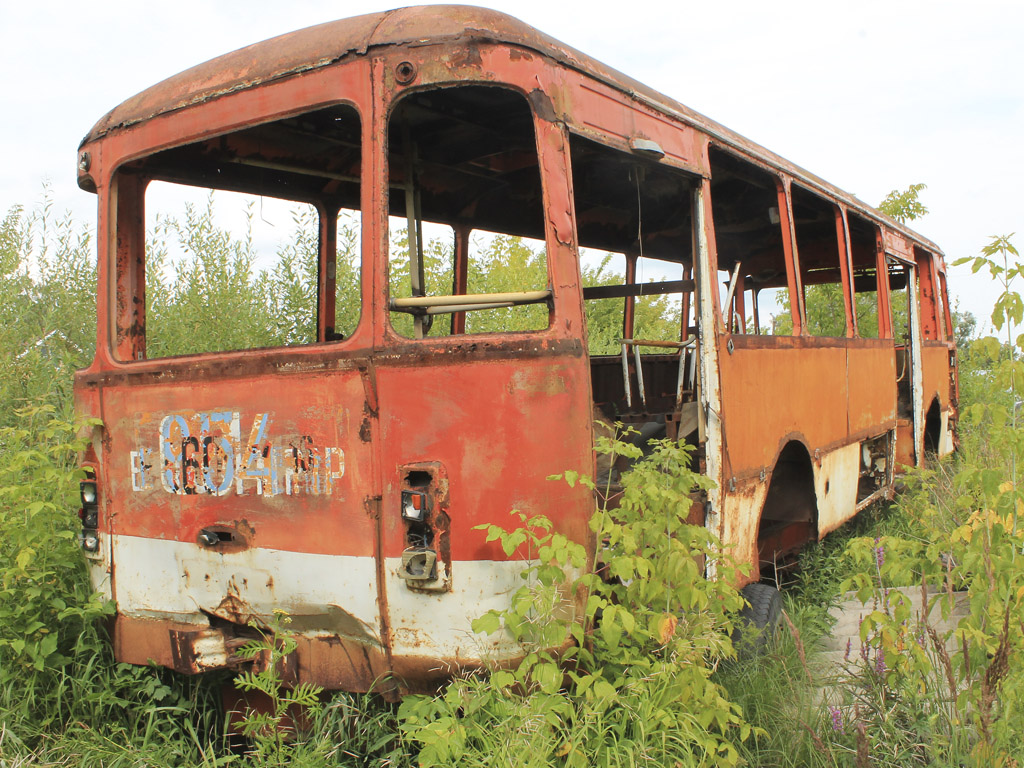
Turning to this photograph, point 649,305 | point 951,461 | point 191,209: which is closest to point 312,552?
point 191,209

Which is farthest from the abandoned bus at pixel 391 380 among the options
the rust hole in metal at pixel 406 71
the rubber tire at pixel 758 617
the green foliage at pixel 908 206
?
the green foliage at pixel 908 206

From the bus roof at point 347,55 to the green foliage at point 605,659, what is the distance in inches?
53.7

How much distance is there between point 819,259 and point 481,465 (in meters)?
5.33

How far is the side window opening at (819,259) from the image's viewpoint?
5320mm

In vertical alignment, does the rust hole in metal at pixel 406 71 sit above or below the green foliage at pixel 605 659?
above

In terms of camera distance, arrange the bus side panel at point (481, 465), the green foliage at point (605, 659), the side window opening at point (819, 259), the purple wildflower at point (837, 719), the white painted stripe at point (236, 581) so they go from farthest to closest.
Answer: the side window opening at point (819, 259), the purple wildflower at point (837, 719), the white painted stripe at point (236, 581), the bus side panel at point (481, 465), the green foliage at point (605, 659)

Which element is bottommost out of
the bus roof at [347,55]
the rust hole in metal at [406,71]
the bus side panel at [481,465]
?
the bus side panel at [481,465]

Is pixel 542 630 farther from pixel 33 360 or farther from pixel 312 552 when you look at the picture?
pixel 33 360

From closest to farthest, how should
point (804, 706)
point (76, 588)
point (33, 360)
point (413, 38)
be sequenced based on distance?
point (413, 38) → point (804, 706) → point (76, 588) → point (33, 360)

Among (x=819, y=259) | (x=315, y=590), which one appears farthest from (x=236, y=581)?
(x=819, y=259)

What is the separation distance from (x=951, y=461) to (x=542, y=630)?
7978 mm

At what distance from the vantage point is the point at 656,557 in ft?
8.90

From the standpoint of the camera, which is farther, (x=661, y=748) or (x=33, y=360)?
(x=33, y=360)

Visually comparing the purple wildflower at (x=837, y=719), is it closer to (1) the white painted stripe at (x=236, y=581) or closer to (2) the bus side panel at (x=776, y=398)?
(2) the bus side panel at (x=776, y=398)
